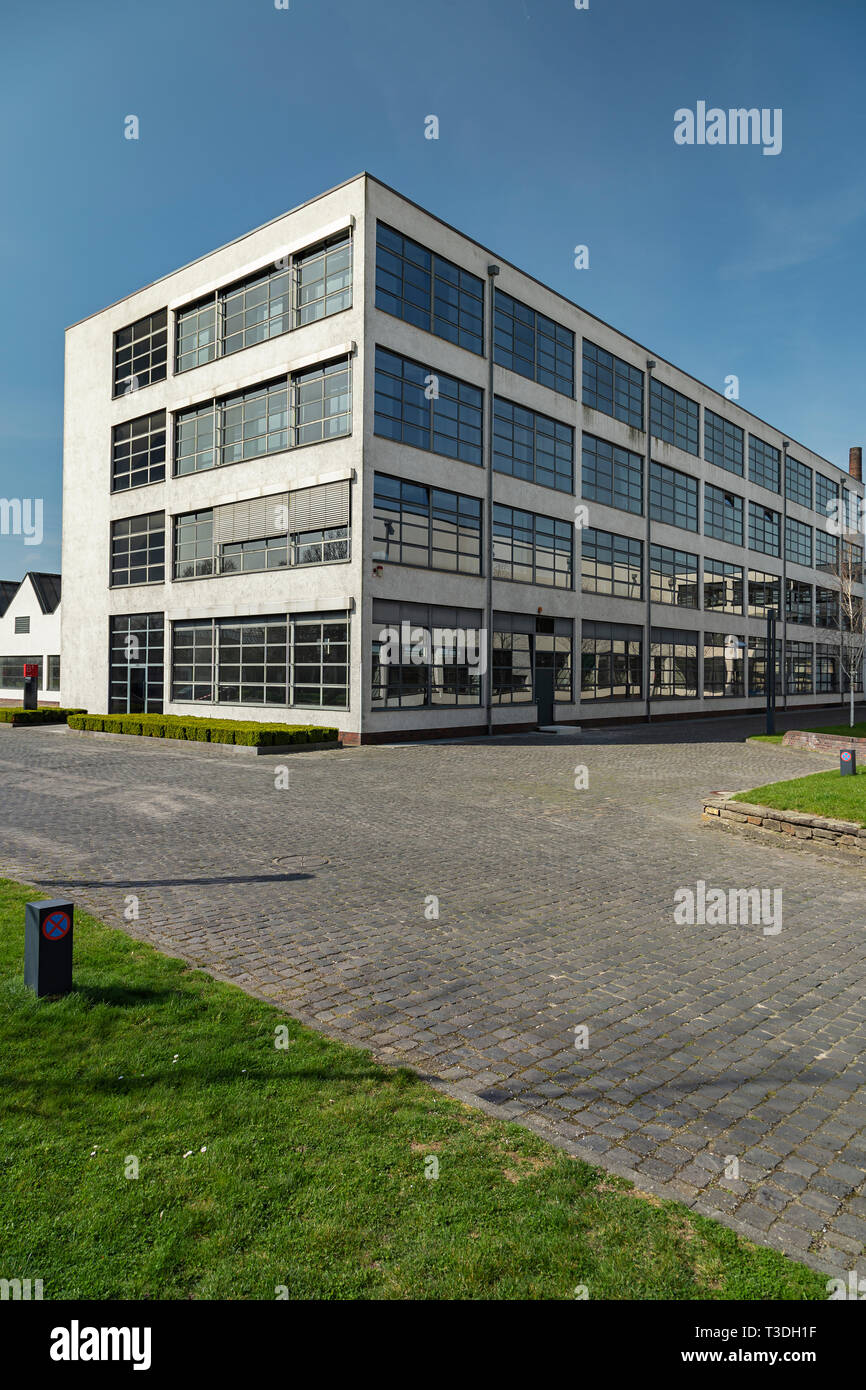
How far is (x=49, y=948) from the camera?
5.03 metres

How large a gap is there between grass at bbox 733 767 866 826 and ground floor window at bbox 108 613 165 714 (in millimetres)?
25320

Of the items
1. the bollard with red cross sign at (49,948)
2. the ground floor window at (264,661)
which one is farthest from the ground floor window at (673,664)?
the bollard with red cross sign at (49,948)

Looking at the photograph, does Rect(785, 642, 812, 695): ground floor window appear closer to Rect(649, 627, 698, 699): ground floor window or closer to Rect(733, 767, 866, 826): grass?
Rect(649, 627, 698, 699): ground floor window

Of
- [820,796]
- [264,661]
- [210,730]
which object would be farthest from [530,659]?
[820,796]

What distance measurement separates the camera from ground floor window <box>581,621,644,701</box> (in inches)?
1316

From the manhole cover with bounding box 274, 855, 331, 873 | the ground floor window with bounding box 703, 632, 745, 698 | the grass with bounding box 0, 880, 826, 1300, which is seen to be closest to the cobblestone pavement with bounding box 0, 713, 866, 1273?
the manhole cover with bounding box 274, 855, 331, 873

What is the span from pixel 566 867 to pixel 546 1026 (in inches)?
166

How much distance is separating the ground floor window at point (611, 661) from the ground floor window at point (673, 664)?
131 cm

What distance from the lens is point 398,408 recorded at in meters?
25.2

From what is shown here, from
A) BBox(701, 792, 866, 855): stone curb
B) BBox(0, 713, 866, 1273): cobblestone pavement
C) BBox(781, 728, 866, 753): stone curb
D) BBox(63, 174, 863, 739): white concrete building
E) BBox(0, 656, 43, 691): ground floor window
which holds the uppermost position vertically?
BBox(63, 174, 863, 739): white concrete building

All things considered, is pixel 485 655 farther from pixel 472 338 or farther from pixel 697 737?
pixel 472 338

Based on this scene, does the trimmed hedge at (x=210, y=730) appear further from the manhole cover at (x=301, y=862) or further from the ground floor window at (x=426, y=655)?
the manhole cover at (x=301, y=862)
